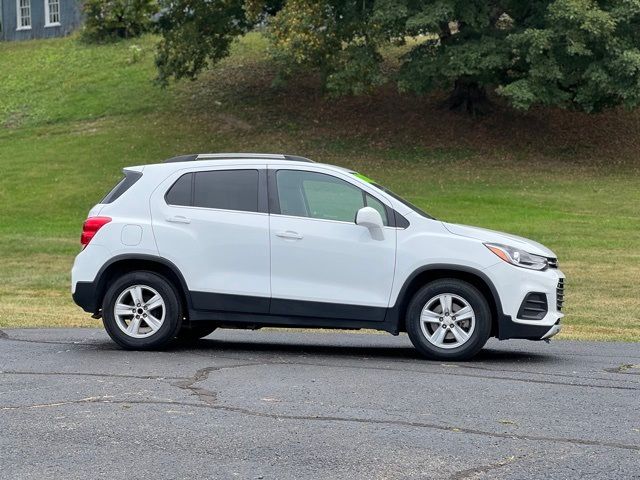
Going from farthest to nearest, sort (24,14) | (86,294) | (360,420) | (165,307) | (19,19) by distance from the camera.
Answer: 1. (19,19)
2. (24,14)
3. (86,294)
4. (165,307)
5. (360,420)

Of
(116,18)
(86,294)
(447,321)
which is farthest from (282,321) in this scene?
(116,18)

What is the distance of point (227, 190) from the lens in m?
10.7

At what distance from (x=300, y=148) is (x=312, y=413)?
2739cm

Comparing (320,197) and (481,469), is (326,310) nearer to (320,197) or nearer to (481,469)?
(320,197)

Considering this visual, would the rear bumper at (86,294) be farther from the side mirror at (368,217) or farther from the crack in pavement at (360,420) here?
the crack in pavement at (360,420)

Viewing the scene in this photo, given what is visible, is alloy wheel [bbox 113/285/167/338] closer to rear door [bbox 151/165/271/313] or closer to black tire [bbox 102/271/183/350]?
black tire [bbox 102/271/183/350]

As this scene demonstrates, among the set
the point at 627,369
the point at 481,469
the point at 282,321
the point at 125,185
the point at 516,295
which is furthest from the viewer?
the point at 125,185

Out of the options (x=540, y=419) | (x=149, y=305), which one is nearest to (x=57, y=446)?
(x=540, y=419)

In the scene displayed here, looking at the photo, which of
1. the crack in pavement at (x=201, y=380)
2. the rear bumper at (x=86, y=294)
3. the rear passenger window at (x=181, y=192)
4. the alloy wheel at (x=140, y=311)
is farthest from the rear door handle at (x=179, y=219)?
the crack in pavement at (x=201, y=380)

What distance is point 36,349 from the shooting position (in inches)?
429

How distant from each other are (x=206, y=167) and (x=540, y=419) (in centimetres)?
449

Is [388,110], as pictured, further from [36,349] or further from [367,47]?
[36,349]

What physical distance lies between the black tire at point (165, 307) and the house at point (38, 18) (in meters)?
44.3

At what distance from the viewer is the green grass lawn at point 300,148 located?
2327 cm
